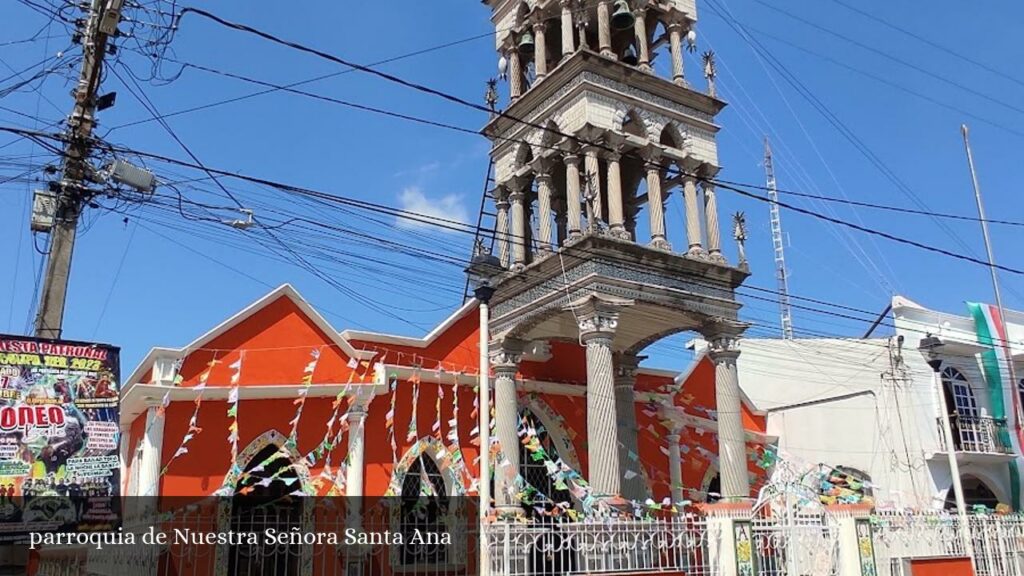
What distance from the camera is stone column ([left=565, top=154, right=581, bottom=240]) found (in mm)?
15273

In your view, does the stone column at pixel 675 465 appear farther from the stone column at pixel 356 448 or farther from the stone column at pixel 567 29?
the stone column at pixel 567 29

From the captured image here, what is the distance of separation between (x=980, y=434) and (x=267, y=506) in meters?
18.1

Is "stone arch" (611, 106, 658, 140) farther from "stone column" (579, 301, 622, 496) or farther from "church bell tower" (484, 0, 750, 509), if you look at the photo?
"stone column" (579, 301, 622, 496)

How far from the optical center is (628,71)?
16.3 m

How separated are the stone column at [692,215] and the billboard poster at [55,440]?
11.0 m

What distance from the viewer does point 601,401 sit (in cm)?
1410

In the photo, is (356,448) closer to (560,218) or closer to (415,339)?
(415,339)

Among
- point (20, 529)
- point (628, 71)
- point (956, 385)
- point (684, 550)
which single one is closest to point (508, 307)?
point (628, 71)

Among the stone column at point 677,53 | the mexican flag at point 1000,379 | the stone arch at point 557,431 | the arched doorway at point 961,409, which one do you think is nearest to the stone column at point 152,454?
the stone arch at point 557,431

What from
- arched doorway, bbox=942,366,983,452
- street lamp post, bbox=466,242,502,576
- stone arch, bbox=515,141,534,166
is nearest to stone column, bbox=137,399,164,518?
street lamp post, bbox=466,242,502,576

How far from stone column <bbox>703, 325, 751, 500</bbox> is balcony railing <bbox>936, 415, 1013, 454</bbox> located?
29.8 ft

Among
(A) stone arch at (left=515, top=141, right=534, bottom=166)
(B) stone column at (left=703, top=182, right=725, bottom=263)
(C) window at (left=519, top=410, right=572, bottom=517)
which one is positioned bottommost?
(C) window at (left=519, top=410, right=572, bottom=517)

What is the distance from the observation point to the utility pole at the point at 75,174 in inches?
384

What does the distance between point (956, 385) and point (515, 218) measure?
517 inches
